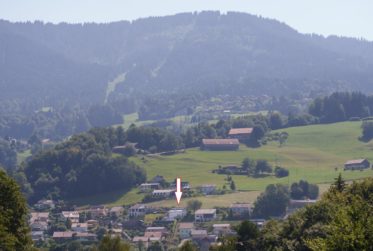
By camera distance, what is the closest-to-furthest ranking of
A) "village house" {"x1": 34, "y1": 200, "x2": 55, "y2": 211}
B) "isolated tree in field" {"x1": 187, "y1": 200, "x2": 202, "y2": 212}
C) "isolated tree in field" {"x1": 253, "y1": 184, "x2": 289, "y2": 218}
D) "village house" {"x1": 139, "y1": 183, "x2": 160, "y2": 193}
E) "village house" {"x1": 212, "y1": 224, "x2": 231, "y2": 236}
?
1. "village house" {"x1": 212, "y1": 224, "x2": 231, "y2": 236}
2. "isolated tree in field" {"x1": 253, "y1": 184, "x2": 289, "y2": 218}
3. "isolated tree in field" {"x1": 187, "y1": 200, "x2": 202, "y2": 212}
4. "village house" {"x1": 34, "y1": 200, "x2": 55, "y2": 211}
5. "village house" {"x1": 139, "y1": 183, "x2": 160, "y2": 193}

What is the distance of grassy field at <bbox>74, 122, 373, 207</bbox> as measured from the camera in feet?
371

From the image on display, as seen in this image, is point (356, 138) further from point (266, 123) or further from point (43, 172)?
point (43, 172)

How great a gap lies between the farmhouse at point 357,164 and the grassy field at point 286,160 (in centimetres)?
114

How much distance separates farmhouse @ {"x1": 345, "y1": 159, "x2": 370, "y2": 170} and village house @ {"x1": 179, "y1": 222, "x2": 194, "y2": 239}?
98.8ft

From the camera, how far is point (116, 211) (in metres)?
106

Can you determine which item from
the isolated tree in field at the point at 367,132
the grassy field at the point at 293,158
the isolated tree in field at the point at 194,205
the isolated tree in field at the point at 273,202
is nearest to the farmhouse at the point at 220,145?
the grassy field at the point at 293,158

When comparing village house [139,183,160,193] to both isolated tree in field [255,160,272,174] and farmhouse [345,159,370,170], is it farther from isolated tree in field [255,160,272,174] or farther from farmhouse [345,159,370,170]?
farmhouse [345,159,370,170]

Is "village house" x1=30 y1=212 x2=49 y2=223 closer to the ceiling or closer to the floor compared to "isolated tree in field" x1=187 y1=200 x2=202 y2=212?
closer to the floor

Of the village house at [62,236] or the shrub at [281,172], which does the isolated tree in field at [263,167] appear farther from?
the village house at [62,236]

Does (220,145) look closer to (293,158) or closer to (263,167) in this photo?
(293,158)

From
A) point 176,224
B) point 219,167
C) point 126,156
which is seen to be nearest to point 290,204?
point 176,224

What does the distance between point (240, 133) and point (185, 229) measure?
57291 millimetres

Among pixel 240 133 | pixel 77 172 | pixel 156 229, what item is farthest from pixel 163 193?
pixel 240 133

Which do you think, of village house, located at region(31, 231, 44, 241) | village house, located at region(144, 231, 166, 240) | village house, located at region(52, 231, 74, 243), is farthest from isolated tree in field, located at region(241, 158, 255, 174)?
village house, located at region(31, 231, 44, 241)
